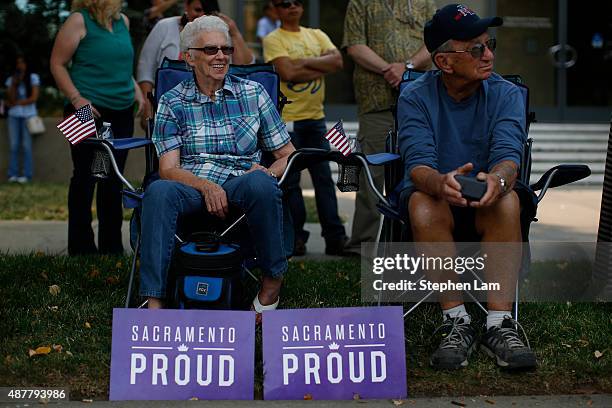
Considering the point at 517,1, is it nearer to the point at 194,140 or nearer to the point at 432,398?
the point at 194,140

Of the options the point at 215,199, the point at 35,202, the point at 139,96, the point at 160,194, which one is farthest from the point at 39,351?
the point at 35,202

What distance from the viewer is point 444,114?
4.88 m

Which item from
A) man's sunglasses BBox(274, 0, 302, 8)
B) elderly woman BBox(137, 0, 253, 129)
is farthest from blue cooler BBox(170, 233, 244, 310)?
man's sunglasses BBox(274, 0, 302, 8)

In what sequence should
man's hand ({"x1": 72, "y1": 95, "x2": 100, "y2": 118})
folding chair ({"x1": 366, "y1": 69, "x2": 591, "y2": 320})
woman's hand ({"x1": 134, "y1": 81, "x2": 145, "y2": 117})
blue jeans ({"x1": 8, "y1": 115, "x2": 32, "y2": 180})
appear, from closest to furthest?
1. folding chair ({"x1": 366, "y1": 69, "x2": 591, "y2": 320})
2. man's hand ({"x1": 72, "y1": 95, "x2": 100, "y2": 118})
3. woman's hand ({"x1": 134, "y1": 81, "x2": 145, "y2": 117})
4. blue jeans ({"x1": 8, "y1": 115, "x2": 32, "y2": 180})

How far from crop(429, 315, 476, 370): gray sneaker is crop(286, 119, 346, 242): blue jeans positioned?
2.55 metres

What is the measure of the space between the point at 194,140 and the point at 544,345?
6.36 feet

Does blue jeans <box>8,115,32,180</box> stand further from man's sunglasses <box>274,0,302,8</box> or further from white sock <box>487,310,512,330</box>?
white sock <box>487,310,512,330</box>

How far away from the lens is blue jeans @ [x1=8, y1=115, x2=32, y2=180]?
13.4 meters

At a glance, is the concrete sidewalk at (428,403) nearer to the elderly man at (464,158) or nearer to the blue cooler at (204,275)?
the elderly man at (464,158)

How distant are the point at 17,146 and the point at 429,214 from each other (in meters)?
9.98

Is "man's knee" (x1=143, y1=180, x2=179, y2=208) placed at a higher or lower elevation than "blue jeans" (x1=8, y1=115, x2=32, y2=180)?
higher

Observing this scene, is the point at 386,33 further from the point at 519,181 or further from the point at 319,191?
the point at 519,181

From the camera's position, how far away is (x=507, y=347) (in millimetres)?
4340

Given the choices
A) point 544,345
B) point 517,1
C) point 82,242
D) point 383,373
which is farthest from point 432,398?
point 517,1
